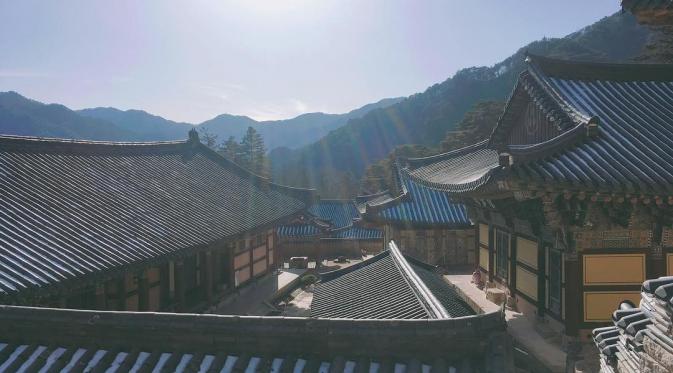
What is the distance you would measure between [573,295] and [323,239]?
1068 inches

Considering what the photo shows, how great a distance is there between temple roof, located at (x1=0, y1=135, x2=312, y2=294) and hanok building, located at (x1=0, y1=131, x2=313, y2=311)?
0.03 meters

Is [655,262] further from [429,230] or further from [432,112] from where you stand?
[432,112]

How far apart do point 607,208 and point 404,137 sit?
301ft

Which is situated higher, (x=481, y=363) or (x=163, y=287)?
(x=481, y=363)

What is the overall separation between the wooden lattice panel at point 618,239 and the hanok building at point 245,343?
606 cm

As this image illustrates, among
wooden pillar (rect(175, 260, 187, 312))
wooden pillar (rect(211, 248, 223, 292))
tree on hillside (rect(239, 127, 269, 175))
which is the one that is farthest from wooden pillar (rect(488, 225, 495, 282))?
tree on hillside (rect(239, 127, 269, 175))

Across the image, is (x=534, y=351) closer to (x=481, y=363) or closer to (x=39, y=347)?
Result: (x=481, y=363)

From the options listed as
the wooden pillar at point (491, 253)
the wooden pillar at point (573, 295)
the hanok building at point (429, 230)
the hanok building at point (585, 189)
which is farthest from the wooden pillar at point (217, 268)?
the wooden pillar at point (573, 295)

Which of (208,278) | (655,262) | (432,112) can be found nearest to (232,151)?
(432,112)

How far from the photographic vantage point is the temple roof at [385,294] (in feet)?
28.9

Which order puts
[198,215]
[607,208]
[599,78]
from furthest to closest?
1. [198,215]
2. [599,78]
3. [607,208]

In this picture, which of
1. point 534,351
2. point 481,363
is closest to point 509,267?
point 534,351

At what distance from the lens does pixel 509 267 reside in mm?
13656

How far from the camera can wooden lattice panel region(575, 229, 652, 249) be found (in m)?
9.89
